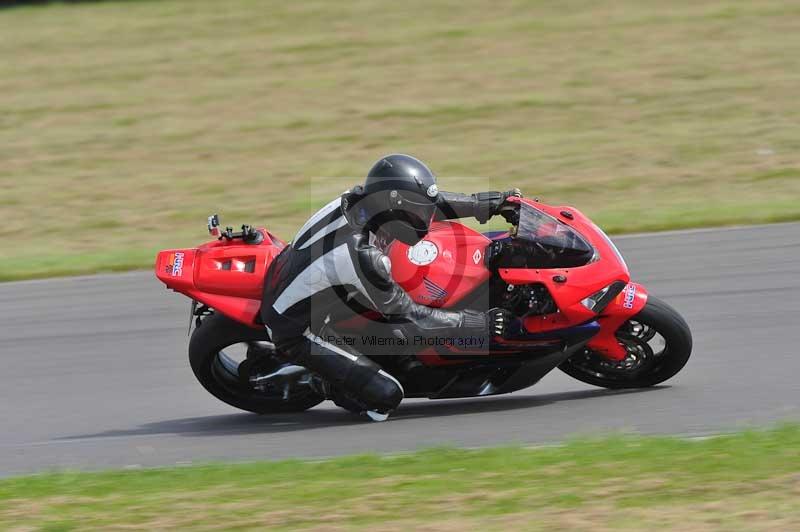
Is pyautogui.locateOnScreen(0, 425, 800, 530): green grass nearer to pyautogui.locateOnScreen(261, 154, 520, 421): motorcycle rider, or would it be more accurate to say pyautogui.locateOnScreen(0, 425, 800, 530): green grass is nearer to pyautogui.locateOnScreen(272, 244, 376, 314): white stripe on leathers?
pyautogui.locateOnScreen(261, 154, 520, 421): motorcycle rider

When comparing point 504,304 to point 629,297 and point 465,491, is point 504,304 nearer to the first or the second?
point 629,297

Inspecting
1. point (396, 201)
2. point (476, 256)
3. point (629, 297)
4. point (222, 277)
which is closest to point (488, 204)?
point (476, 256)

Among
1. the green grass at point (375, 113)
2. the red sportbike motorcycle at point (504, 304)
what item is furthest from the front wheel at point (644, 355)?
the green grass at point (375, 113)

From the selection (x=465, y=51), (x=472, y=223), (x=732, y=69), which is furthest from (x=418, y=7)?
(x=472, y=223)

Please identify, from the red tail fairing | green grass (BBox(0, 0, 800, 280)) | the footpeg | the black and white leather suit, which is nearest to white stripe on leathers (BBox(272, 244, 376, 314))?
the black and white leather suit

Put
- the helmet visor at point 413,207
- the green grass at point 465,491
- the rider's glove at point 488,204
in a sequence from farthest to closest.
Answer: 1. the rider's glove at point 488,204
2. the helmet visor at point 413,207
3. the green grass at point 465,491

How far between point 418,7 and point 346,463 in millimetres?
14959

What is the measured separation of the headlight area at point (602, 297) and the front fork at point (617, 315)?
0.05 m

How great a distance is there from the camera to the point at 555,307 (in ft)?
19.6

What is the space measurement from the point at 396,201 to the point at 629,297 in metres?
1.30

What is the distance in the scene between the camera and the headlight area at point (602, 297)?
5859mm

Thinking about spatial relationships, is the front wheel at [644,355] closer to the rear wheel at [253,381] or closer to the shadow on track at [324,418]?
the shadow on track at [324,418]

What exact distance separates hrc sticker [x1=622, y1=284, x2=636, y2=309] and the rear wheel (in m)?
1.78

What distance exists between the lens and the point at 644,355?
621cm
